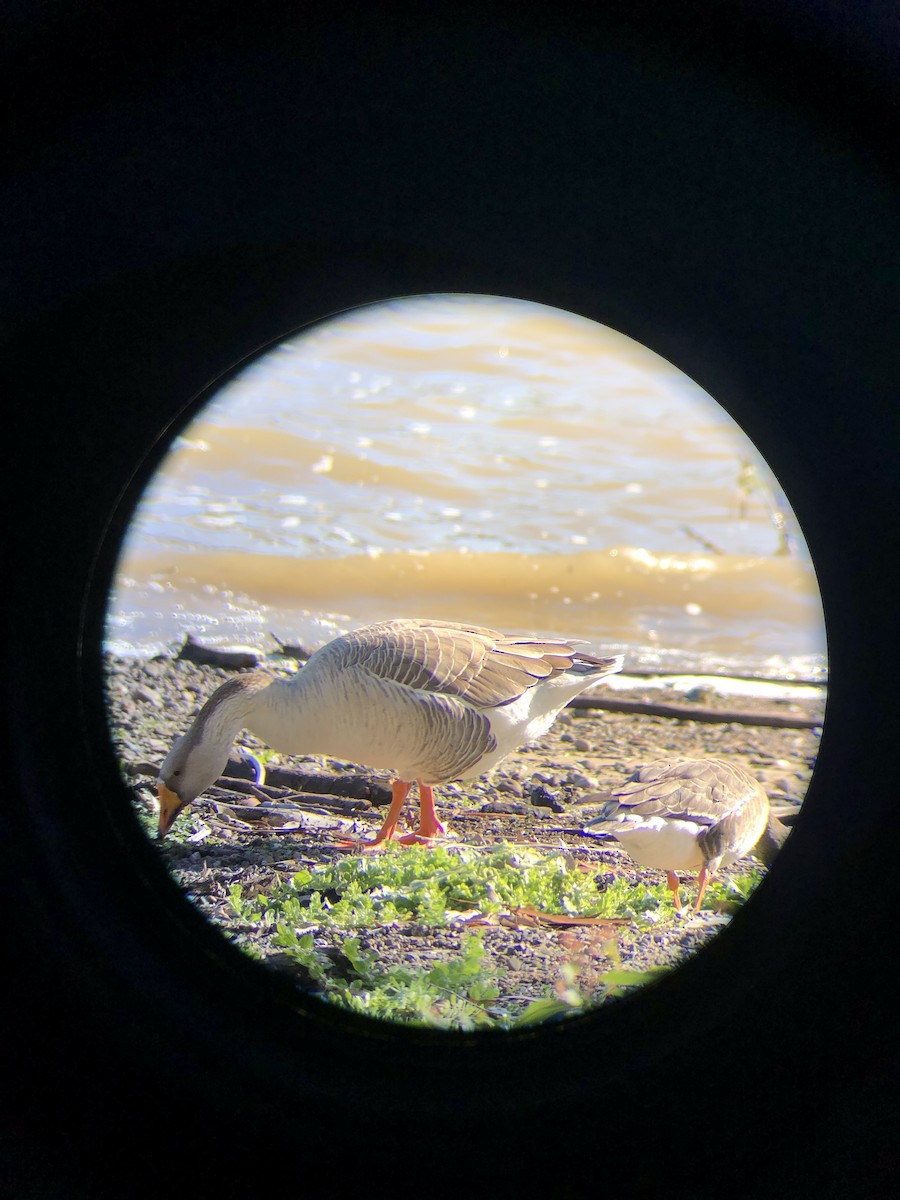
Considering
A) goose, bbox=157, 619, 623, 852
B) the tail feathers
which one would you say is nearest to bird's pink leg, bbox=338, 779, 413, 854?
goose, bbox=157, 619, 623, 852

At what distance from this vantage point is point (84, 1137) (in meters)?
0.96

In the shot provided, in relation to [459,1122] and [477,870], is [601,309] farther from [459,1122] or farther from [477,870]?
[477,870]

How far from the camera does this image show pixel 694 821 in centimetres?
192

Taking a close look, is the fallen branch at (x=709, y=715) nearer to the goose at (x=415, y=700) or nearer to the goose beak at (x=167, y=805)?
the goose at (x=415, y=700)

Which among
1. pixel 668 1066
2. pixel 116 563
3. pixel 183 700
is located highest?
pixel 116 563

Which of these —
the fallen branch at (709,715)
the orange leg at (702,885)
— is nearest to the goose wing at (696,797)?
the orange leg at (702,885)

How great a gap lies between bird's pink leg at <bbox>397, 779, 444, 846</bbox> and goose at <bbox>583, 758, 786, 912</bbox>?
0.61 m

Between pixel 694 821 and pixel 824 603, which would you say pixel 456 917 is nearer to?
pixel 694 821

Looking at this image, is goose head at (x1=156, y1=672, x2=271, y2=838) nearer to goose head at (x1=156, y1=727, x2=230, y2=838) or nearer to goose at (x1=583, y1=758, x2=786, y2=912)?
goose head at (x1=156, y1=727, x2=230, y2=838)

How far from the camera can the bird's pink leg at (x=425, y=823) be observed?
8.45 feet

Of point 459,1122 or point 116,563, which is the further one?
point 116,563

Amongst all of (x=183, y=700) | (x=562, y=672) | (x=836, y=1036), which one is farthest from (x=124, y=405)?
(x=183, y=700)

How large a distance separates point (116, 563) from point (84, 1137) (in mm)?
599

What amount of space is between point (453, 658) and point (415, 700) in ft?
0.54
